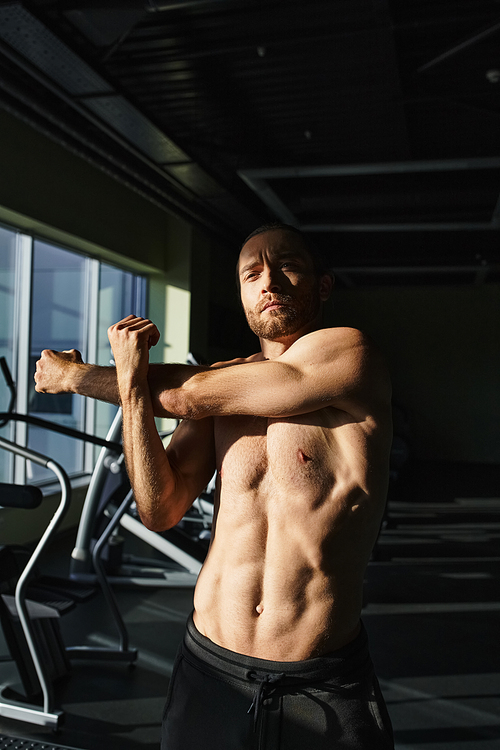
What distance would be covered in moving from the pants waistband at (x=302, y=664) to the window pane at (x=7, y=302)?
4.02 meters

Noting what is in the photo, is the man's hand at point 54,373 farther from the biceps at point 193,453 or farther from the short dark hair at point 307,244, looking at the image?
the short dark hair at point 307,244

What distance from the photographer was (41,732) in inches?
93.6

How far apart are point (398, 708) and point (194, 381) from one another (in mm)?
2190

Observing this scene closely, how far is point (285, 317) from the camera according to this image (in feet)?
3.83

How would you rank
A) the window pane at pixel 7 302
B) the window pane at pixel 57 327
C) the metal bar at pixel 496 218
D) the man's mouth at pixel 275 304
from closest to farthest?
the man's mouth at pixel 275 304 → the window pane at pixel 7 302 → the window pane at pixel 57 327 → the metal bar at pixel 496 218

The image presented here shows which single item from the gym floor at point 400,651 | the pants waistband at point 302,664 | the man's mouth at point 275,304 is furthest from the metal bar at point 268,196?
the pants waistband at point 302,664

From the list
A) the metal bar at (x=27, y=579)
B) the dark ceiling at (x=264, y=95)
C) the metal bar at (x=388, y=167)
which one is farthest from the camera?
the metal bar at (x=388, y=167)

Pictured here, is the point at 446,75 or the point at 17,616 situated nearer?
the point at 17,616

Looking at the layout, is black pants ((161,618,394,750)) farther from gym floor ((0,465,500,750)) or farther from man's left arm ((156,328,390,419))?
gym floor ((0,465,500,750))

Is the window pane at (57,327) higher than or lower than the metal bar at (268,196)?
lower

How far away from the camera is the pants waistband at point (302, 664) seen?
1.08 metres

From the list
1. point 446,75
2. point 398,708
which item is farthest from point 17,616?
point 446,75

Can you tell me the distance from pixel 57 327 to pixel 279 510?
4.95 metres

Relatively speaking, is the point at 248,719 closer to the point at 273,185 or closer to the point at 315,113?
the point at 315,113
